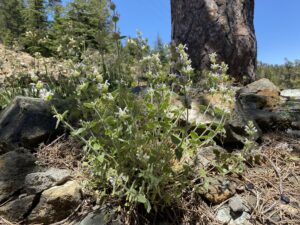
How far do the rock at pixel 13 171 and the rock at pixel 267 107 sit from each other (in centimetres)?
192

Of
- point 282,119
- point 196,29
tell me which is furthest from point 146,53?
point 196,29

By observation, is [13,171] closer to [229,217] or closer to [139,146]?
[139,146]

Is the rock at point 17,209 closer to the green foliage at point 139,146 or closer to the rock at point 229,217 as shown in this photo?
the green foliage at point 139,146

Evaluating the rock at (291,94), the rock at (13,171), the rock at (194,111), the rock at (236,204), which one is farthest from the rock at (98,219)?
the rock at (291,94)

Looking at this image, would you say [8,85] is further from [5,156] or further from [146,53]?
[146,53]

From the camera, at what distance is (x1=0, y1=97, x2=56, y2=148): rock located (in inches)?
106

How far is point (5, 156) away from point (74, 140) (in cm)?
57

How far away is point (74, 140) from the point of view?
2.64m

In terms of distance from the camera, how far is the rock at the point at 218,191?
6.54ft

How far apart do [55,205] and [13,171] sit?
489 millimetres

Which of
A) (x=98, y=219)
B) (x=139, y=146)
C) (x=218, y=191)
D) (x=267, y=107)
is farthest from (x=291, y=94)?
(x=98, y=219)

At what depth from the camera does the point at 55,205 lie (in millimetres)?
1950

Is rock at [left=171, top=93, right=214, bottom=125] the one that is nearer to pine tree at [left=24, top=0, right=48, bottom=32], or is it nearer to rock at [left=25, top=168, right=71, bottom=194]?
rock at [left=25, top=168, right=71, bottom=194]

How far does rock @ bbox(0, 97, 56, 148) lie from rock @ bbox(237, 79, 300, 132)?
1.84m
